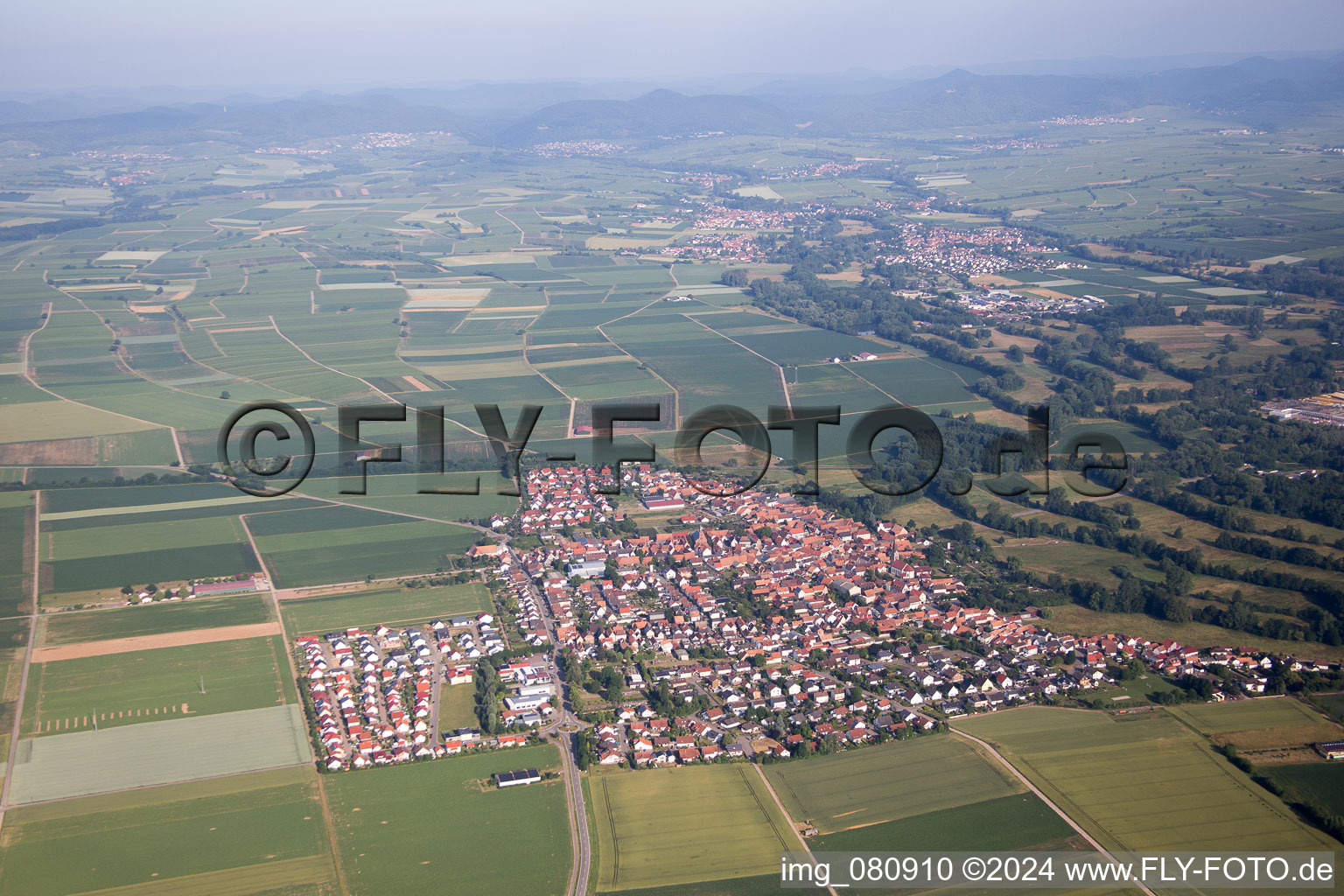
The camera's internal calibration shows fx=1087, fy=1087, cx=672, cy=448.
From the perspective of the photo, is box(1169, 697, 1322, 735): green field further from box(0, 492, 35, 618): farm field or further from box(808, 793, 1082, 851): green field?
box(0, 492, 35, 618): farm field

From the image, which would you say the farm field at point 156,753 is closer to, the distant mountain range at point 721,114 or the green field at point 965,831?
the green field at point 965,831

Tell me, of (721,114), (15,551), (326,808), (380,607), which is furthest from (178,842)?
(721,114)

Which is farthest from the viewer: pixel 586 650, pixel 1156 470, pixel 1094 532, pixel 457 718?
pixel 1156 470

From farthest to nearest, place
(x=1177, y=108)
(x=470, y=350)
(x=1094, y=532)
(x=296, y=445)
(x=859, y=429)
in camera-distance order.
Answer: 1. (x=1177, y=108)
2. (x=470, y=350)
3. (x=859, y=429)
4. (x=296, y=445)
5. (x=1094, y=532)

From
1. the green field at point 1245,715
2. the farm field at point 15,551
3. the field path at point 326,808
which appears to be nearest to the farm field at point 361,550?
the field path at point 326,808

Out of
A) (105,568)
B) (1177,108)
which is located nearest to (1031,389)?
(105,568)

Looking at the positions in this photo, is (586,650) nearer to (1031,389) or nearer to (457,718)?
(457,718)

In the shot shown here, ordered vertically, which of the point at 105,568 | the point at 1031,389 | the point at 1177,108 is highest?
the point at 1177,108
